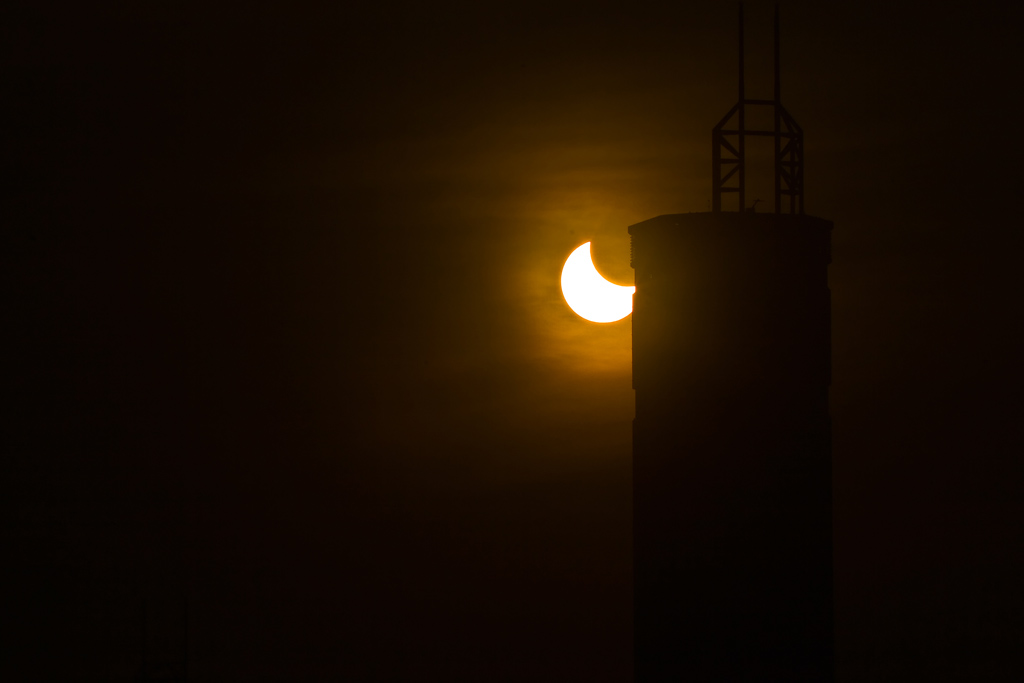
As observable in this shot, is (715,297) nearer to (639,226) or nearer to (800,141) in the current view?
(639,226)

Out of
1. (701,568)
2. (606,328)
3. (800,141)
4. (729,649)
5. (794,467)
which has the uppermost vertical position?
(800,141)

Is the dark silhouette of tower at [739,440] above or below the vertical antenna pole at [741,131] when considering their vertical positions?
below

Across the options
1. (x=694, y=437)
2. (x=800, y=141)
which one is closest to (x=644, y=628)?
(x=694, y=437)

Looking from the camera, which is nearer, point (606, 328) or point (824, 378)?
point (824, 378)

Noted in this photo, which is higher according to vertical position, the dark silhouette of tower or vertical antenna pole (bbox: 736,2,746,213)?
vertical antenna pole (bbox: 736,2,746,213)

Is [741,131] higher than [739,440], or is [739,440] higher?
[741,131]

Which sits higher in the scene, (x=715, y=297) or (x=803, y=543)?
(x=715, y=297)

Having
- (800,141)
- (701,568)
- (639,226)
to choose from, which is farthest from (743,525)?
(800,141)
